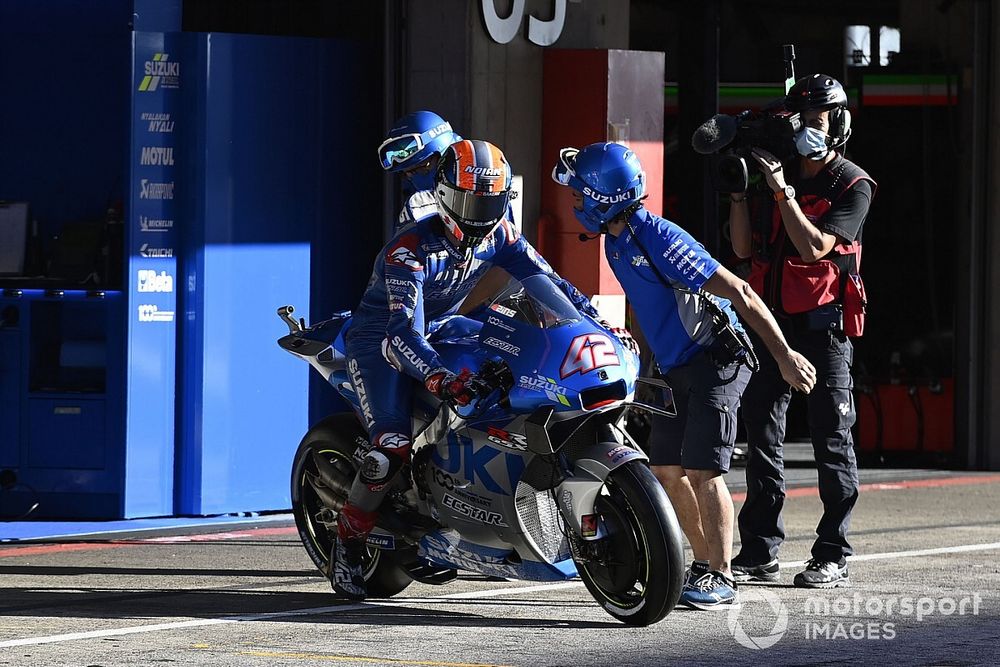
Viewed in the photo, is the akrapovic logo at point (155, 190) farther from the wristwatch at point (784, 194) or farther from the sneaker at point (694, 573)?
the sneaker at point (694, 573)

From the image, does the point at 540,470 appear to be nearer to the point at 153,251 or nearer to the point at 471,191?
the point at 471,191

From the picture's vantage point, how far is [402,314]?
7.30 m

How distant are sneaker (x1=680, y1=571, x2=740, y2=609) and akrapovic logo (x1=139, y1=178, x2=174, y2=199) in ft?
12.9

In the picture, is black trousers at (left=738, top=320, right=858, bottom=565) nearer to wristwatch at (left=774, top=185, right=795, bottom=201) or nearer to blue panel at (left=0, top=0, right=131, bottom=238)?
wristwatch at (left=774, top=185, right=795, bottom=201)

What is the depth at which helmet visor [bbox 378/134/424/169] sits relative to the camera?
8641 mm

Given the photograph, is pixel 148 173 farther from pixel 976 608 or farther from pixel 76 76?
pixel 976 608

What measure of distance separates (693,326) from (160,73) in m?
3.69

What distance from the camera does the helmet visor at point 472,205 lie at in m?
7.36

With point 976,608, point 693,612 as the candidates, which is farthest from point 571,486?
point 976,608

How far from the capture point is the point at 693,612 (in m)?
7.50

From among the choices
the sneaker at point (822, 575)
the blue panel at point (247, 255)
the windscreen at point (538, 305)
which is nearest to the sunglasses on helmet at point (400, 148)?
the windscreen at point (538, 305)

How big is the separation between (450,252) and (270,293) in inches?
124

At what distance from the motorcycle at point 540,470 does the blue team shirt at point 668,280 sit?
1.63ft

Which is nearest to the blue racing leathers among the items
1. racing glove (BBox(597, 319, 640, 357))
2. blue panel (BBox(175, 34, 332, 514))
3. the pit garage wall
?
racing glove (BBox(597, 319, 640, 357))
